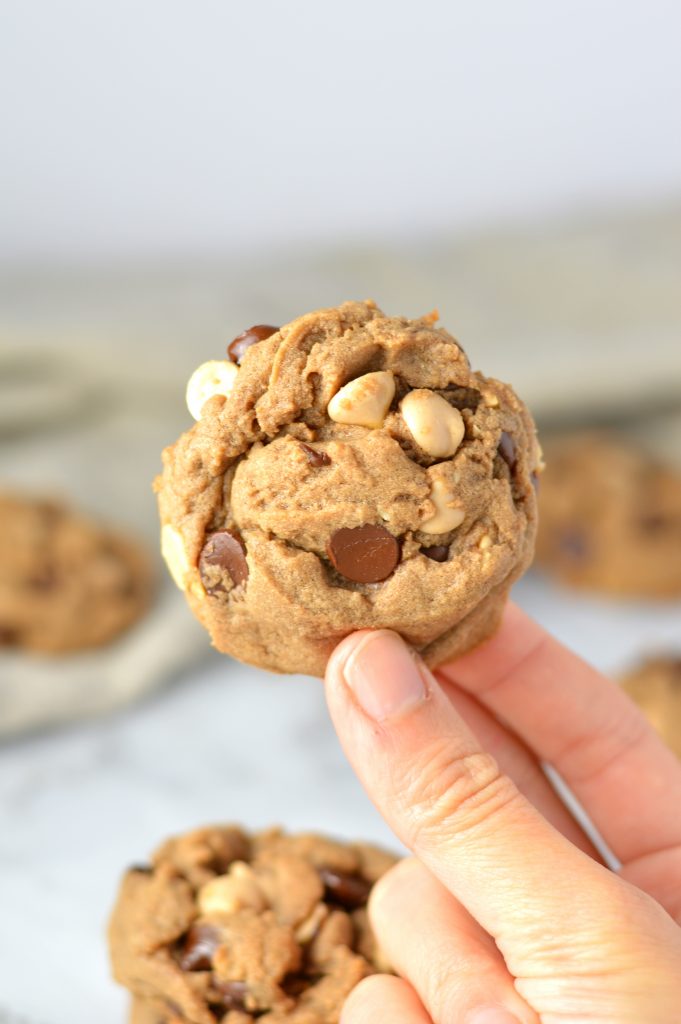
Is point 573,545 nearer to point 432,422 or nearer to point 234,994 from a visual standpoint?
point 234,994

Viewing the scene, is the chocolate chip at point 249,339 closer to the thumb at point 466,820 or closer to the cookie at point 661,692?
the thumb at point 466,820

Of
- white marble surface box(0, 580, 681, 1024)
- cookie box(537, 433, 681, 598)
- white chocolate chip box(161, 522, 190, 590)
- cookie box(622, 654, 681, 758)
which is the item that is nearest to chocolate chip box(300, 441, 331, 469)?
white chocolate chip box(161, 522, 190, 590)

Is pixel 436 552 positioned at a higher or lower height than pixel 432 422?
lower

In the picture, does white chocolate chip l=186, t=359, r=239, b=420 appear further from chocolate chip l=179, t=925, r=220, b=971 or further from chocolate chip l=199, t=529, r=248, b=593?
chocolate chip l=179, t=925, r=220, b=971

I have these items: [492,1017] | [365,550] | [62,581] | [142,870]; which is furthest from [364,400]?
[62,581]

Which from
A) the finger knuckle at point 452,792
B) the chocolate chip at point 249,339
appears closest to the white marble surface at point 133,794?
the finger knuckle at point 452,792

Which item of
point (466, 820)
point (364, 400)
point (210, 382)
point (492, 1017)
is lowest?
point (492, 1017)

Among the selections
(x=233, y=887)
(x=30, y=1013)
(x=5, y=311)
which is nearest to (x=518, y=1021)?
(x=233, y=887)
